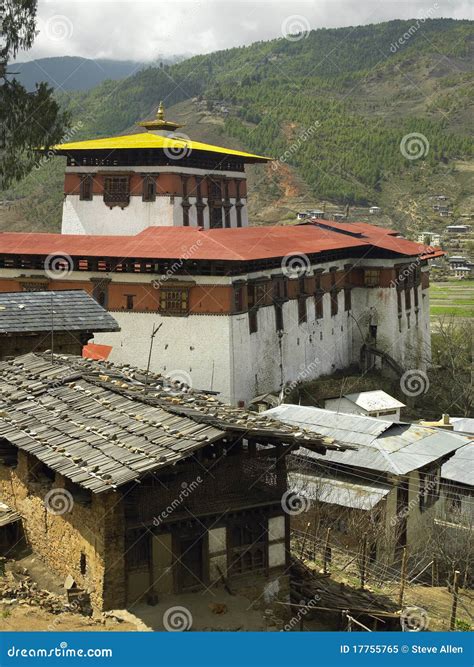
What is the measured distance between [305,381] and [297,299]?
362 cm

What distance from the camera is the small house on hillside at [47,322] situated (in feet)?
74.2

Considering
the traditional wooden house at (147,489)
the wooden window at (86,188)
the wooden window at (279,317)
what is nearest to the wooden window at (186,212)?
the wooden window at (86,188)

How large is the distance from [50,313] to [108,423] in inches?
351

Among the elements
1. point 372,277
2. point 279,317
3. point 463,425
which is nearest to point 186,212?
point 372,277

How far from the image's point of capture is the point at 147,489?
1422 centimetres

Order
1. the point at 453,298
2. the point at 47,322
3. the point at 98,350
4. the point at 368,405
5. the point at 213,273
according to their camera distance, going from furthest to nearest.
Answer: the point at 453,298 → the point at 368,405 → the point at 98,350 → the point at 213,273 → the point at 47,322

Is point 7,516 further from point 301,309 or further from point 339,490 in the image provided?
point 301,309

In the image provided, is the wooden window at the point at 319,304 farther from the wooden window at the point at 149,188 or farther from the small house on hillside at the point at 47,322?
the small house on hillside at the point at 47,322

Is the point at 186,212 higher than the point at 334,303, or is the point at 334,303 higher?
the point at 186,212

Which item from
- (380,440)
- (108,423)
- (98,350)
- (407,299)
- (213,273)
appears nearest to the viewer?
(108,423)

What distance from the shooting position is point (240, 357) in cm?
3684

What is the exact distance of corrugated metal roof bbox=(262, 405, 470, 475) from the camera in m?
26.3

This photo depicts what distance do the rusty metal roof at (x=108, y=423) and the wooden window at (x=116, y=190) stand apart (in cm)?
2972

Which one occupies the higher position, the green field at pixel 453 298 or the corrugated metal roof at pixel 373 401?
the corrugated metal roof at pixel 373 401
